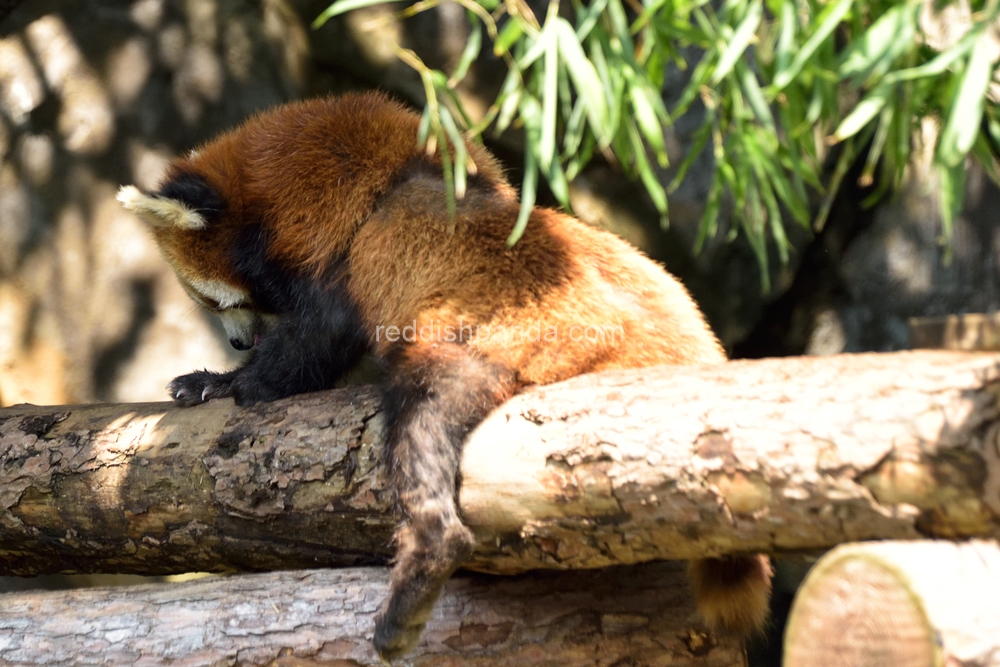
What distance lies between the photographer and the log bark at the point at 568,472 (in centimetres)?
176

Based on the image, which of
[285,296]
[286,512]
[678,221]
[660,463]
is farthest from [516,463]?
[678,221]

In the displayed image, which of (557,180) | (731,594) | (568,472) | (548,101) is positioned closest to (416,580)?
(568,472)

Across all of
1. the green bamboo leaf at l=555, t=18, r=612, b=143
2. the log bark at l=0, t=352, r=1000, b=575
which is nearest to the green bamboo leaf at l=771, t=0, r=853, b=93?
the green bamboo leaf at l=555, t=18, r=612, b=143

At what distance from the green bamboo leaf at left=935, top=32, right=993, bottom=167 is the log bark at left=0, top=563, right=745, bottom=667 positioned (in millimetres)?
1477

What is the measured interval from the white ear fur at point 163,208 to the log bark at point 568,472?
684 mm

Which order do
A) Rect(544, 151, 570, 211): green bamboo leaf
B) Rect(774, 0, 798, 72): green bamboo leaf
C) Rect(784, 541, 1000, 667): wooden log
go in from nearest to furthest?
Rect(784, 541, 1000, 667): wooden log < Rect(774, 0, 798, 72): green bamboo leaf < Rect(544, 151, 570, 211): green bamboo leaf

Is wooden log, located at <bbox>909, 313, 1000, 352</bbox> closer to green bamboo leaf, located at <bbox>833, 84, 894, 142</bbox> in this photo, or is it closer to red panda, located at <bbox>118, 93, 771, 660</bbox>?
green bamboo leaf, located at <bbox>833, 84, 894, 142</bbox>

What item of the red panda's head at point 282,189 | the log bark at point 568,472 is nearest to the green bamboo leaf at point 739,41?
the log bark at point 568,472

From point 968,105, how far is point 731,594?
56.9 inches

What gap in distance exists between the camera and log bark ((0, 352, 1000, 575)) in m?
1.76

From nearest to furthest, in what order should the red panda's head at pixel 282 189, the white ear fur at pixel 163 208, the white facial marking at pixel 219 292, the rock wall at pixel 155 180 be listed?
the red panda's head at pixel 282 189, the white ear fur at pixel 163 208, the white facial marking at pixel 219 292, the rock wall at pixel 155 180

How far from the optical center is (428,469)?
88.7 inches

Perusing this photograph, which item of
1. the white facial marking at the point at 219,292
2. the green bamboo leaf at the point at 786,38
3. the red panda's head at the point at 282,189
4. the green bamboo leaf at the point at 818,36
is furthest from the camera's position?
the white facial marking at the point at 219,292

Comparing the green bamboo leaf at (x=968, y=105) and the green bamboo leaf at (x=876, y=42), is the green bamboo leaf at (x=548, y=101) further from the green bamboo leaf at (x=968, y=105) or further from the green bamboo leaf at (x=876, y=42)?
the green bamboo leaf at (x=968, y=105)
